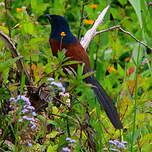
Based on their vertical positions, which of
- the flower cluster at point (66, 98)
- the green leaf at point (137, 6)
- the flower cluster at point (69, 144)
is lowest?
the flower cluster at point (69, 144)

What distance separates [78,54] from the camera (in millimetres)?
3580

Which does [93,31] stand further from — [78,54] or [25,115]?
[25,115]

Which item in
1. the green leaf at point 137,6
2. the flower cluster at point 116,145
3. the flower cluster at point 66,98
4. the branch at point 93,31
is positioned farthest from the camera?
the branch at point 93,31

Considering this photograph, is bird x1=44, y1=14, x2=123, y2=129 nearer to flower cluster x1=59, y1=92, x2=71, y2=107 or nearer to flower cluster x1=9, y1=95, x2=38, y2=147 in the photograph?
flower cluster x1=59, y1=92, x2=71, y2=107

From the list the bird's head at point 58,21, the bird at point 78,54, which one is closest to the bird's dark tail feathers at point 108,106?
the bird at point 78,54

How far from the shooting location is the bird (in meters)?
3.06

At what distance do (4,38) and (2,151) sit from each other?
0.47 metres

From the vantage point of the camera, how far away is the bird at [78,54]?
3058 mm

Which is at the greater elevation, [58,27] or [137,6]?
[137,6]

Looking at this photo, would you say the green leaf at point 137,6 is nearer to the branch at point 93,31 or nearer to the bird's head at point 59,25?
the branch at point 93,31

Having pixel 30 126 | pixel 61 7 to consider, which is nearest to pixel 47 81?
pixel 30 126

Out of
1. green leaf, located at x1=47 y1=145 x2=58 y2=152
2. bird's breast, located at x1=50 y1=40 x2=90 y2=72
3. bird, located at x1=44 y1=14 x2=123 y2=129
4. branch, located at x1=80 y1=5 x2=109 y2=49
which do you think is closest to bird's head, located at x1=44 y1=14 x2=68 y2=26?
bird, located at x1=44 y1=14 x2=123 y2=129

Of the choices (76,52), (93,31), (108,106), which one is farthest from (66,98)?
(76,52)

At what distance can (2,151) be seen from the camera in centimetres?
247
